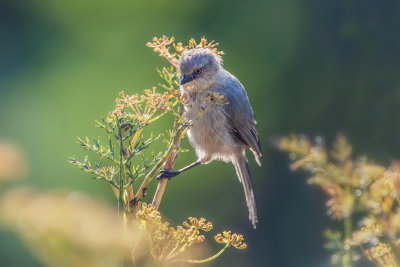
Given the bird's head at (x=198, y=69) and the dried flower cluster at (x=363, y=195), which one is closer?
the dried flower cluster at (x=363, y=195)

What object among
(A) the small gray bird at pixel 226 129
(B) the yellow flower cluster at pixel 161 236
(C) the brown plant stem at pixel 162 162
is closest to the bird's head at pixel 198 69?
(A) the small gray bird at pixel 226 129

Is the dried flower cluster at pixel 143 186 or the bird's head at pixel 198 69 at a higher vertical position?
the bird's head at pixel 198 69

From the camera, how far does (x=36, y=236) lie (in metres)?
0.69

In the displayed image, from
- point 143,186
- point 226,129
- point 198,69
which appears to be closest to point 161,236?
point 143,186

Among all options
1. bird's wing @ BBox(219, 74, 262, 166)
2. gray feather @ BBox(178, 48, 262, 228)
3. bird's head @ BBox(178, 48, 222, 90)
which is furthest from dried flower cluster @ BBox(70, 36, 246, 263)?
bird's wing @ BBox(219, 74, 262, 166)

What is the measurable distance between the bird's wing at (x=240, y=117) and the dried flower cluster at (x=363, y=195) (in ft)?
8.38

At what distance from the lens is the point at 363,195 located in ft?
3.21

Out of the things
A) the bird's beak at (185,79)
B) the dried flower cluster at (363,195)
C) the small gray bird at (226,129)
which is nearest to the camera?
the dried flower cluster at (363,195)

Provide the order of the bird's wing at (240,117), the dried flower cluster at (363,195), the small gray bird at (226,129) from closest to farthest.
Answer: the dried flower cluster at (363,195) → the small gray bird at (226,129) → the bird's wing at (240,117)

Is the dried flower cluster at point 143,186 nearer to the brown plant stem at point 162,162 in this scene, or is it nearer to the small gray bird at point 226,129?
the brown plant stem at point 162,162

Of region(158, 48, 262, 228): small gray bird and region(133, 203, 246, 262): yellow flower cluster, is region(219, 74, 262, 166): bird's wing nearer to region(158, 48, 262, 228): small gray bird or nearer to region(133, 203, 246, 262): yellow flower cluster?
region(158, 48, 262, 228): small gray bird

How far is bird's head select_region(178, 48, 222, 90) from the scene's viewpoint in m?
3.13

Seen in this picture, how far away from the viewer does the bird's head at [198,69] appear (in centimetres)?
313

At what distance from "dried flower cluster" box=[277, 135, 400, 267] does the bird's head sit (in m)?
1.92
